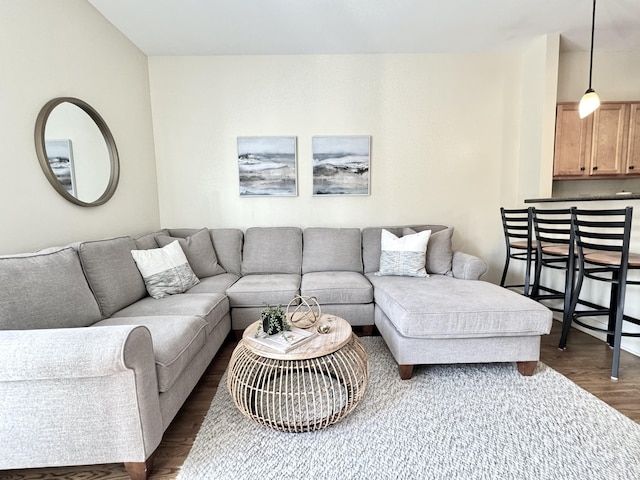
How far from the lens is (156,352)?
1337 mm

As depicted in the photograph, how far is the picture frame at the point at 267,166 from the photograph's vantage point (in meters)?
3.13

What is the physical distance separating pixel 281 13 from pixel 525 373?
10.5 feet

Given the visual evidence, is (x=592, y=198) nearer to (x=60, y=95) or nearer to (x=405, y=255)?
(x=405, y=255)

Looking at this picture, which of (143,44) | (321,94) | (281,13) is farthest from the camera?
(321,94)

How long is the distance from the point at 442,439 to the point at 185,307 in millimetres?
1619

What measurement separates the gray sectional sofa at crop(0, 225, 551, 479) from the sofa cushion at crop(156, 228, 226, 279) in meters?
0.01

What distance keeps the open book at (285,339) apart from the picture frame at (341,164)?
1.93 metres

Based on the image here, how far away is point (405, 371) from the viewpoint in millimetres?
1865

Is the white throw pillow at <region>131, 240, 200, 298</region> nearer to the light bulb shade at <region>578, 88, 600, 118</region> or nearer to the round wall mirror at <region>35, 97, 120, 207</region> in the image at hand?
the round wall mirror at <region>35, 97, 120, 207</region>

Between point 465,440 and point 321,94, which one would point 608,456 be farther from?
point 321,94

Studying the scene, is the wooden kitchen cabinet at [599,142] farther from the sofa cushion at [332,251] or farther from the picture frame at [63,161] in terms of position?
the picture frame at [63,161]

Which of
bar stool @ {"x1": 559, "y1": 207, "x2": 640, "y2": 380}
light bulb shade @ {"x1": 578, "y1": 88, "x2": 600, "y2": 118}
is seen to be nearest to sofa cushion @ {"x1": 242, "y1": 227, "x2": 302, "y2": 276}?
bar stool @ {"x1": 559, "y1": 207, "x2": 640, "y2": 380}

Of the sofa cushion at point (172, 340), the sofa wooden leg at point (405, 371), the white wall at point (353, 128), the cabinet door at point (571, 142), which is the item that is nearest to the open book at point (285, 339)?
the sofa cushion at point (172, 340)

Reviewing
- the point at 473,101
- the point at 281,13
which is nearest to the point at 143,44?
the point at 281,13
